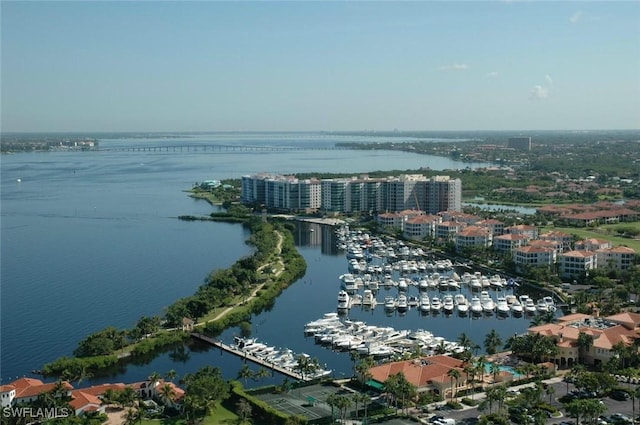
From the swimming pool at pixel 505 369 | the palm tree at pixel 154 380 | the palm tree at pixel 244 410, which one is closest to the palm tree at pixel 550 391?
the swimming pool at pixel 505 369

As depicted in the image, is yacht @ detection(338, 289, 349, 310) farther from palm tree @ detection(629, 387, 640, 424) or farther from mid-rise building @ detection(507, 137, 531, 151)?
mid-rise building @ detection(507, 137, 531, 151)

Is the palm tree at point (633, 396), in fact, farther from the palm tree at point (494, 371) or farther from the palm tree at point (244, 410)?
the palm tree at point (244, 410)

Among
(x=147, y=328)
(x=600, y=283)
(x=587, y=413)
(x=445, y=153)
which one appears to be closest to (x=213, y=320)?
(x=147, y=328)

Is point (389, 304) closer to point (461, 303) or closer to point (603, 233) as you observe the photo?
point (461, 303)

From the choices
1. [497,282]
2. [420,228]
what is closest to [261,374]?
[497,282]

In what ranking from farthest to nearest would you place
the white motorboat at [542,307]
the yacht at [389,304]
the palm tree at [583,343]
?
the yacht at [389,304]
the white motorboat at [542,307]
the palm tree at [583,343]

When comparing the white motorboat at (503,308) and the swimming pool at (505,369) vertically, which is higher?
the swimming pool at (505,369)

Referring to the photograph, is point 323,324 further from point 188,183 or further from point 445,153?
point 445,153
